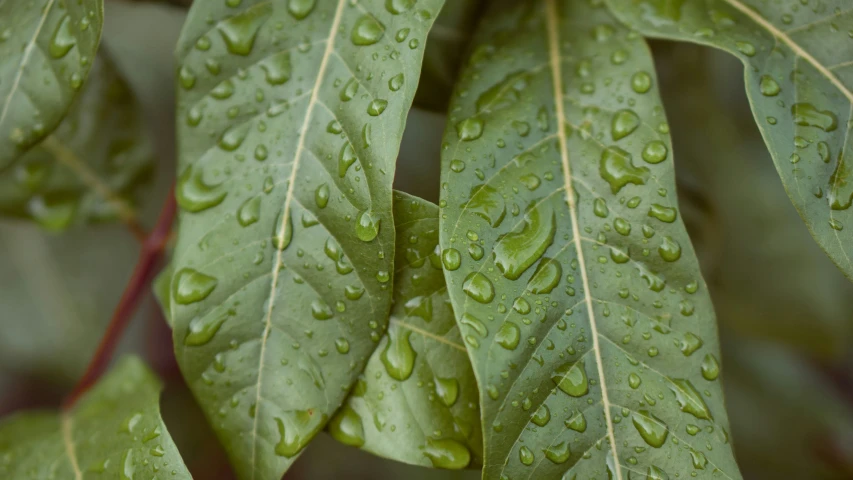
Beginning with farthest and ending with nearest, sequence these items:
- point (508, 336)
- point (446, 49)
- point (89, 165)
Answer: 1. point (89, 165)
2. point (446, 49)
3. point (508, 336)

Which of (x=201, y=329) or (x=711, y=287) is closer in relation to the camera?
(x=201, y=329)

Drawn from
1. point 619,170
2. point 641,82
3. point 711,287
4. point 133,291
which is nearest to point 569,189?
point 619,170

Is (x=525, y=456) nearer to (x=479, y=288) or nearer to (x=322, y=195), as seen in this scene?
(x=479, y=288)

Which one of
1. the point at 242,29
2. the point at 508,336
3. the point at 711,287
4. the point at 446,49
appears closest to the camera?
the point at 508,336

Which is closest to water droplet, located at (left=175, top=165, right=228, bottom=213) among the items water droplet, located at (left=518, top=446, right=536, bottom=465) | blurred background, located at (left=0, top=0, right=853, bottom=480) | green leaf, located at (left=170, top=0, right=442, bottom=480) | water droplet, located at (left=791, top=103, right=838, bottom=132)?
green leaf, located at (left=170, top=0, right=442, bottom=480)

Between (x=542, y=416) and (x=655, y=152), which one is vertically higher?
(x=655, y=152)

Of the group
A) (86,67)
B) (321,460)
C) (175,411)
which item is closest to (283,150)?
(86,67)

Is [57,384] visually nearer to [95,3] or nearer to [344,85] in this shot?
[95,3]
